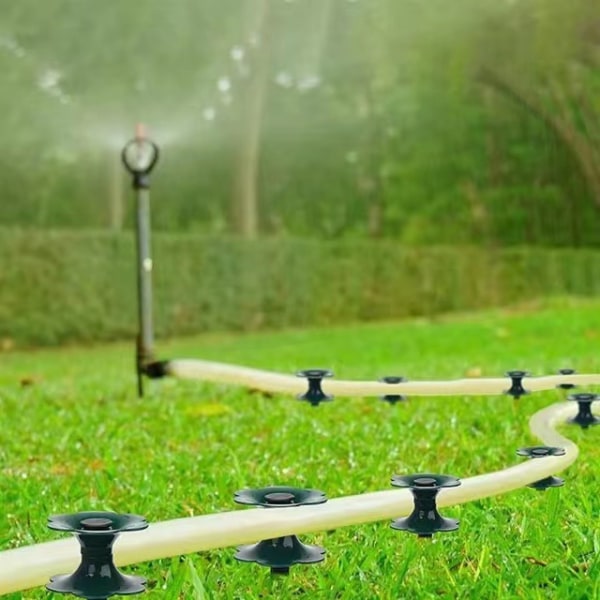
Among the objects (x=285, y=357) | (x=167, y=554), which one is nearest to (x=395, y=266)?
(x=285, y=357)

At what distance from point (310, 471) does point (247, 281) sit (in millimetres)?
13236

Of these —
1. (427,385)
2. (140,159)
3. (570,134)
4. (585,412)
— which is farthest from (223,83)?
(585,412)

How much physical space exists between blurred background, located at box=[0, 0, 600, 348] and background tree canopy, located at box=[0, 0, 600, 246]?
0.05 metres

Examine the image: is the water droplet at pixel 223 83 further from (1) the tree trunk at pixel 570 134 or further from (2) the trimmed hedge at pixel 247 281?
(1) the tree trunk at pixel 570 134

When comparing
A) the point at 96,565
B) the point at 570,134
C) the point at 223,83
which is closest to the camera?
the point at 96,565

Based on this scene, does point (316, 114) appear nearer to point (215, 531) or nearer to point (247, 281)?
point (247, 281)

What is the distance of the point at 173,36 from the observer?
667 inches

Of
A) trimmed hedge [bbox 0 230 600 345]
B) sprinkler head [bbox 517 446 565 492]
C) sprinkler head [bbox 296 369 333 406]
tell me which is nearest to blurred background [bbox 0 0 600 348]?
trimmed hedge [bbox 0 230 600 345]

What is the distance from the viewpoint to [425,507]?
6.08 feet

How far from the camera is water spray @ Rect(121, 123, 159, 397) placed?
16.8 feet

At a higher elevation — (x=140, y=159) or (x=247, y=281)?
(x=140, y=159)

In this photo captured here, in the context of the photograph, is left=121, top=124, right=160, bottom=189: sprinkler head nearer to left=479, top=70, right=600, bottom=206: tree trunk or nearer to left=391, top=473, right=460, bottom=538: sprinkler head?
left=391, top=473, right=460, bottom=538: sprinkler head

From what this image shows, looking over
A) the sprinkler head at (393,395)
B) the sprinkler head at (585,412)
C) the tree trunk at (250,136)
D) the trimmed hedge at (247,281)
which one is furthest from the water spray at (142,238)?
the tree trunk at (250,136)

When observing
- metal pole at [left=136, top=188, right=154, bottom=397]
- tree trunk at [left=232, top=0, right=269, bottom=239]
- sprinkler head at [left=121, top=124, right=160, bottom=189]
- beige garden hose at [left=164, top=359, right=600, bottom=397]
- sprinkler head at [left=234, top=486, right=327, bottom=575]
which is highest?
tree trunk at [left=232, top=0, right=269, bottom=239]
